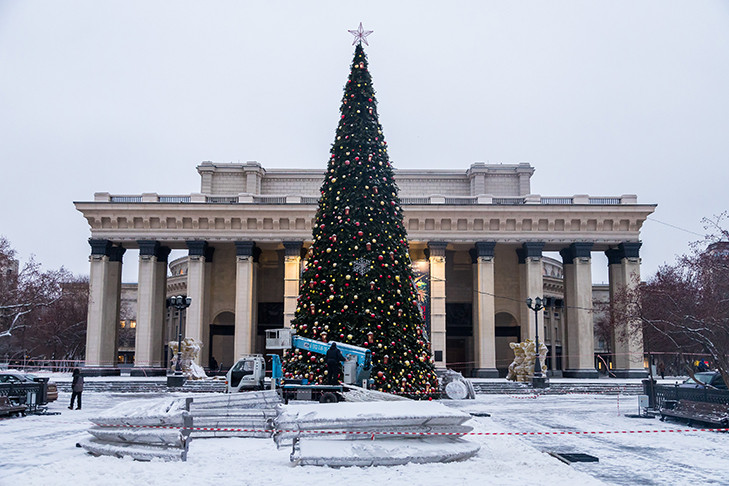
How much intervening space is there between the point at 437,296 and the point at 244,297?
12701mm

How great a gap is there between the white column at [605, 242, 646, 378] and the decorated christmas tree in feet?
90.1

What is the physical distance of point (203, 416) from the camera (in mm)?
13320

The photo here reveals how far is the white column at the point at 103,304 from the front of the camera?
140 ft

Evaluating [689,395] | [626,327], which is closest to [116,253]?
[626,327]

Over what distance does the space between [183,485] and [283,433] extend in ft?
7.77

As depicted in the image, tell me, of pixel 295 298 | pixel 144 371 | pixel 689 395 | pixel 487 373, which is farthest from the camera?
pixel 295 298

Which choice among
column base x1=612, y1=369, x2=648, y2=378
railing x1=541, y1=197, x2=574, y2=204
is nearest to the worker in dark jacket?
column base x1=612, y1=369, x2=648, y2=378

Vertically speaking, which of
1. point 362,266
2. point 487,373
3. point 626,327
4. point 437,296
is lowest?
point 487,373

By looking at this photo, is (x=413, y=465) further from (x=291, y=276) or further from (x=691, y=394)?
(x=291, y=276)

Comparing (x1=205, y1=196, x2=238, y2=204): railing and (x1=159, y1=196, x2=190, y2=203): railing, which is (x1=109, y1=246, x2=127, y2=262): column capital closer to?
(x1=159, y1=196, x2=190, y2=203): railing

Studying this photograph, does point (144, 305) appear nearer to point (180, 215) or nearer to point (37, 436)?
point (180, 215)

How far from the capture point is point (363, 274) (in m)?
18.0

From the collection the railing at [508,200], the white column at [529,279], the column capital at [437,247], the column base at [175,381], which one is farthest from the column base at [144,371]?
the railing at [508,200]

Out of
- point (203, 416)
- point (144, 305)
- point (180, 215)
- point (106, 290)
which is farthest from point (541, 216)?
point (203, 416)
